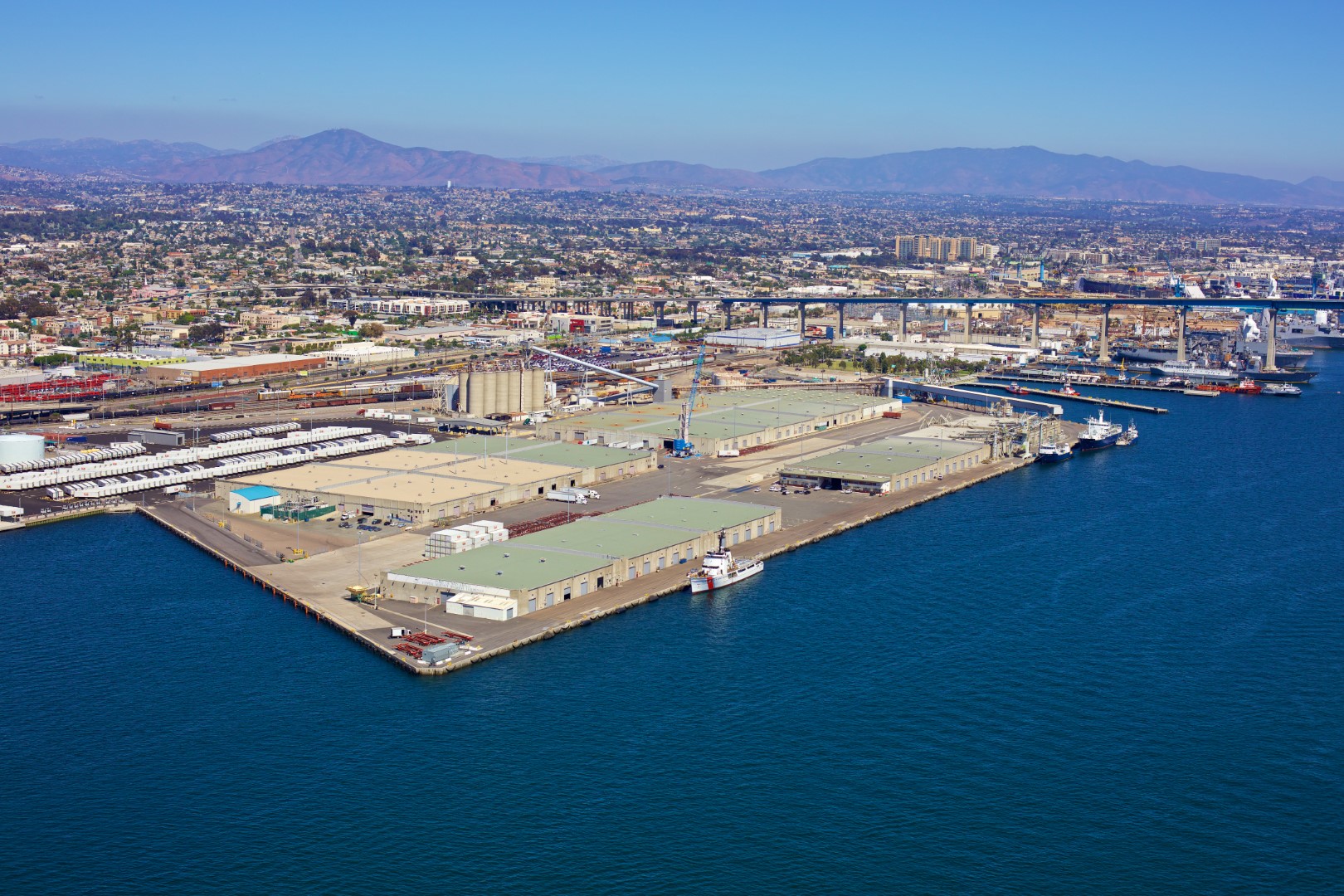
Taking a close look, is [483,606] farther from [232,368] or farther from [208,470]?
[232,368]

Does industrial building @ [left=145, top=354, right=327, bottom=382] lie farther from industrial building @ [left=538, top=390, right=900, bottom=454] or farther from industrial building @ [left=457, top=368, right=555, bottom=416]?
industrial building @ [left=538, top=390, right=900, bottom=454]

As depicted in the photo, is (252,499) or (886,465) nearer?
(252,499)

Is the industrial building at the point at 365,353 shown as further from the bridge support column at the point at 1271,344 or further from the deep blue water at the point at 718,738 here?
the bridge support column at the point at 1271,344

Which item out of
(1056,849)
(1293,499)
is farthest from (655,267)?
(1056,849)

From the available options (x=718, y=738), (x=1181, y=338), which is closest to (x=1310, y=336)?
(x=1181, y=338)

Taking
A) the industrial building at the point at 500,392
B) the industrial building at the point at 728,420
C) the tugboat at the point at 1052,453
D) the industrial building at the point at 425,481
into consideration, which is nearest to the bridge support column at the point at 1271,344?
the industrial building at the point at 728,420

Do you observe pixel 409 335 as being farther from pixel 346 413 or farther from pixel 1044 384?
pixel 1044 384
